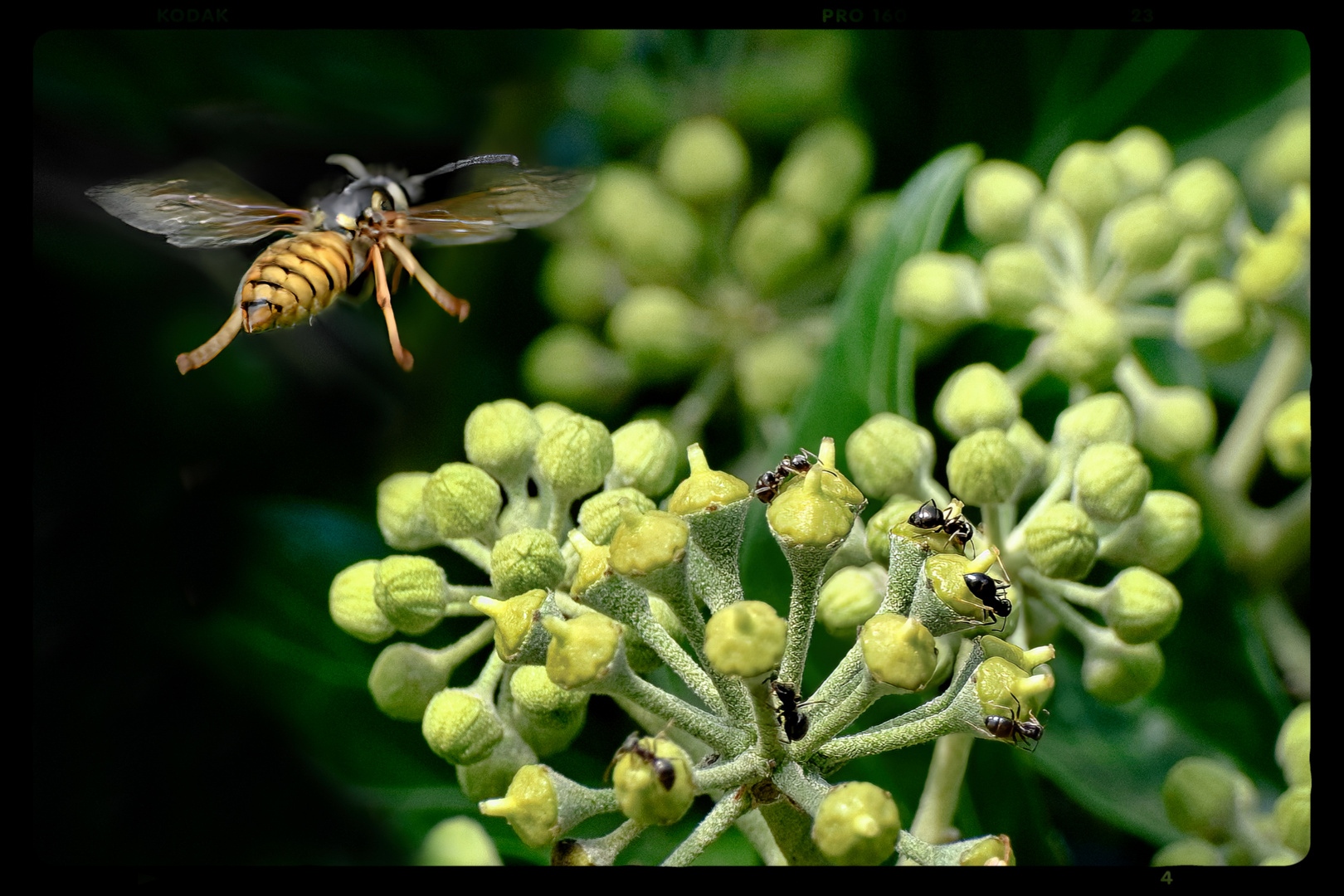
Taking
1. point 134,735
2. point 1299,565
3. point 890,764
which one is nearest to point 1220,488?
point 1299,565

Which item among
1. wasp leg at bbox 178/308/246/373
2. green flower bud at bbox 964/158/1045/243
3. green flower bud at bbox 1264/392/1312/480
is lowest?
green flower bud at bbox 1264/392/1312/480

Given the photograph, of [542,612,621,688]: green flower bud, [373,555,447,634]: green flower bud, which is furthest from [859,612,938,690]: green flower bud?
[373,555,447,634]: green flower bud

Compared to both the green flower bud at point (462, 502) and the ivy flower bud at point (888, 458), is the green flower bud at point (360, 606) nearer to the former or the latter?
the green flower bud at point (462, 502)

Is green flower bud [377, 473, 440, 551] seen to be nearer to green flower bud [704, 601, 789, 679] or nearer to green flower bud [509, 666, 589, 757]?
green flower bud [509, 666, 589, 757]

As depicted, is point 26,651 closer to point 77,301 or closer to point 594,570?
point 77,301

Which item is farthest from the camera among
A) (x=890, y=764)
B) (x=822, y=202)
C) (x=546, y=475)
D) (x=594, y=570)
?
(x=822, y=202)

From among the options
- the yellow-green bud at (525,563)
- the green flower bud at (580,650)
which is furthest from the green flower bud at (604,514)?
the green flower bud at (580,650)

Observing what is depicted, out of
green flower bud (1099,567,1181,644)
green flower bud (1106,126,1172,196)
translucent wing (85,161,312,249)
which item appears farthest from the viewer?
green flower bud (1106,126,1172,196)
